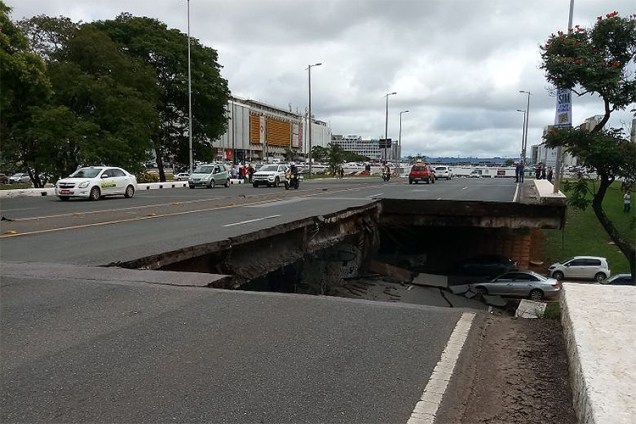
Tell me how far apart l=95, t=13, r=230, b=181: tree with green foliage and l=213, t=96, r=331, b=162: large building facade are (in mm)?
55325

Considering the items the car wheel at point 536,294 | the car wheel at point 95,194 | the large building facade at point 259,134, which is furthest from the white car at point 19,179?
the car wheel at point 536,294

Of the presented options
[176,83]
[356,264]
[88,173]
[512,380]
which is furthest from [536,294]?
[176,83]

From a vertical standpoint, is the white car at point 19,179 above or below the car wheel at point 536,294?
above

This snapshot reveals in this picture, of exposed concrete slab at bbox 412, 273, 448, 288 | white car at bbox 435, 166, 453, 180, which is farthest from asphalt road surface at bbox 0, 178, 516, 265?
white car at bbox 435, 166, 453, 180

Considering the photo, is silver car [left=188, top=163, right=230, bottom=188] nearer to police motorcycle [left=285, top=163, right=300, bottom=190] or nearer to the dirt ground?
police motorcycle [left=285, top=163, right=300, bottom=190]

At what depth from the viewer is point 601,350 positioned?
4035mm

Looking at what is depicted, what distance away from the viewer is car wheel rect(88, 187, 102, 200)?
24516 millimetres

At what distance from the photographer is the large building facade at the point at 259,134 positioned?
12488 centimetres

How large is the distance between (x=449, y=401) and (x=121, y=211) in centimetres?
1625

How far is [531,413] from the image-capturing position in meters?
3.73

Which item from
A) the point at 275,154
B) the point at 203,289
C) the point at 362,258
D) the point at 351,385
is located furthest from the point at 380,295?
the point at 275,154

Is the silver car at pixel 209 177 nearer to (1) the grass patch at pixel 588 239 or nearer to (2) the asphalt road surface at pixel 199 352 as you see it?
(1) the grass patch at pixel 588 239

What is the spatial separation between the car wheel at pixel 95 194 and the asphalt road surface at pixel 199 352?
1741 cm

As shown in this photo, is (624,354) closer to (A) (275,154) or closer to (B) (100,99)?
(B) (100,99)
